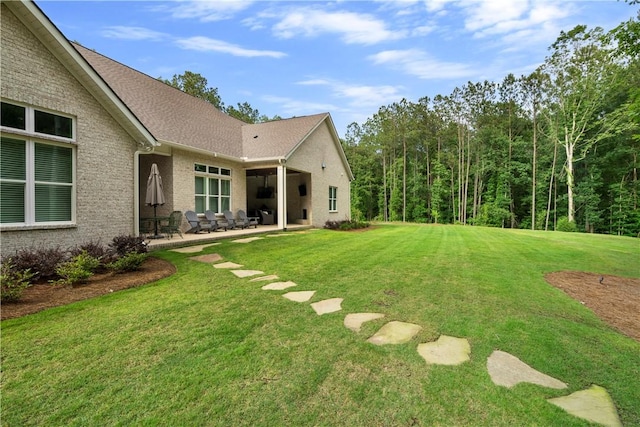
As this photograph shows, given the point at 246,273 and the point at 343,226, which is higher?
the point at 343,226

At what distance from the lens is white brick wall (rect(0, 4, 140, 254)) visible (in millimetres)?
5641

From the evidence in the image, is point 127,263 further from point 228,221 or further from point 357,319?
point 228,221

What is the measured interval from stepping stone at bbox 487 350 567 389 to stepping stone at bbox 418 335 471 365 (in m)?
0.23

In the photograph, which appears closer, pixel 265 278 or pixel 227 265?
pixel 265 278

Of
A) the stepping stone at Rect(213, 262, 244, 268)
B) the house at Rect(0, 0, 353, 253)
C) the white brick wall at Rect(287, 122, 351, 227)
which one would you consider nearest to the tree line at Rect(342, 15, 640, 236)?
the white brick wall at Rect(287, 122, 351, 227)

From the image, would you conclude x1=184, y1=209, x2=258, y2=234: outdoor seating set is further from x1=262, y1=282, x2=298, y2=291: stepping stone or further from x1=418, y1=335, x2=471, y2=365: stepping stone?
x1=418, y1=335, x2=471, y2=365: stepping stone

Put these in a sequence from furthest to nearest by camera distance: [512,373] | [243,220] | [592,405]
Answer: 1. [243,220]
2. [512,373]
3. [592,405]

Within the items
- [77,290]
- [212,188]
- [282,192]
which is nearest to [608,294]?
[77,290]

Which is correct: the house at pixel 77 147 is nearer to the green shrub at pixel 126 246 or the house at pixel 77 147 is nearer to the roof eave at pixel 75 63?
the roof eave at pixel 75 63

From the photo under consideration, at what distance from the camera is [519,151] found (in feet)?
97.2

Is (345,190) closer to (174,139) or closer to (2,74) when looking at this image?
(174,139)

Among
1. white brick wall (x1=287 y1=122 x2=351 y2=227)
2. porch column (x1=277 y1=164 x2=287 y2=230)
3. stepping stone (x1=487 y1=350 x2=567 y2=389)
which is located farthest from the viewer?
white brick wall (x1=287 y1=122 x2=351 y2=227)

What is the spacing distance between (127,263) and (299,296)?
350 centimetres

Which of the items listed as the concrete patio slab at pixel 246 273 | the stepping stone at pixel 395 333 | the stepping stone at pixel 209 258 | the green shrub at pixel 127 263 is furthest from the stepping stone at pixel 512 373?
the green shrub at pixel 127 263
